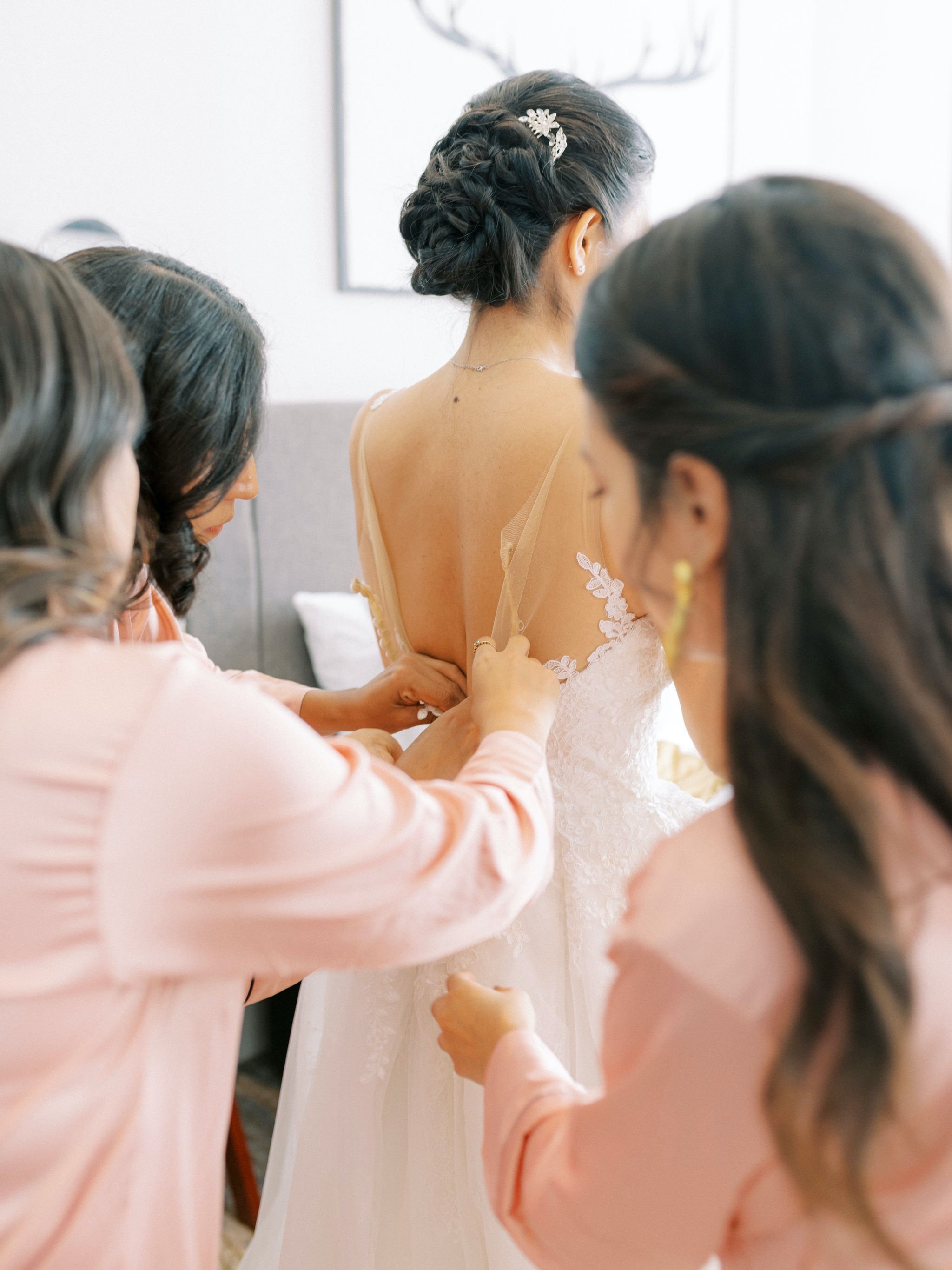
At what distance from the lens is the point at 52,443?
2.16 feet

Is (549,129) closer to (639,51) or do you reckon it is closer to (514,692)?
(514,692)

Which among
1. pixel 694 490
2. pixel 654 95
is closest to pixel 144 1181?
pixel 694 490

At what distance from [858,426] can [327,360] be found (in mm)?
2232

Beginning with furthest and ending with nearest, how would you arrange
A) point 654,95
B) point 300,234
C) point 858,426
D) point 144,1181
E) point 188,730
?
point 654,95, point 300,234, point 144,1181, point 188,730, point 858,426

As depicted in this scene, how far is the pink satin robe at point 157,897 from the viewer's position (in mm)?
601

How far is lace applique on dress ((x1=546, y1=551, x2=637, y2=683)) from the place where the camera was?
1127mm

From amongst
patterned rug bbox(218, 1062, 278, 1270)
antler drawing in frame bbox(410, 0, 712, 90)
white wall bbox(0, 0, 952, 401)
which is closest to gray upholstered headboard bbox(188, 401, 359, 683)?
white wall bbox(0, 0, 952, 401)

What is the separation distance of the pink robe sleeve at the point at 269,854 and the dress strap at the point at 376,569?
638 millimetres

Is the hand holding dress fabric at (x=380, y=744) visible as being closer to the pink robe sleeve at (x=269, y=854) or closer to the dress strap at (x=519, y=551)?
the dress strap at (x=519, y=551)

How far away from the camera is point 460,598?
1.27 m

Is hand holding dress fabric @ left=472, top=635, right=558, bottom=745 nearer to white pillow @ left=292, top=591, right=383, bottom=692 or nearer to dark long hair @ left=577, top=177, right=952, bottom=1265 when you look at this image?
dark long hair @ left=577, top=177, right=952, bottom=1265

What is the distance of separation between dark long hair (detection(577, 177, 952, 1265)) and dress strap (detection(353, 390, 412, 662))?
2.73ft

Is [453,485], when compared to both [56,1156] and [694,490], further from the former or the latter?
[56,1156]

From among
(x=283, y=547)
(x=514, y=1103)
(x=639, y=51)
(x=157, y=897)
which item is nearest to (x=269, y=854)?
(x=157, y=897)
